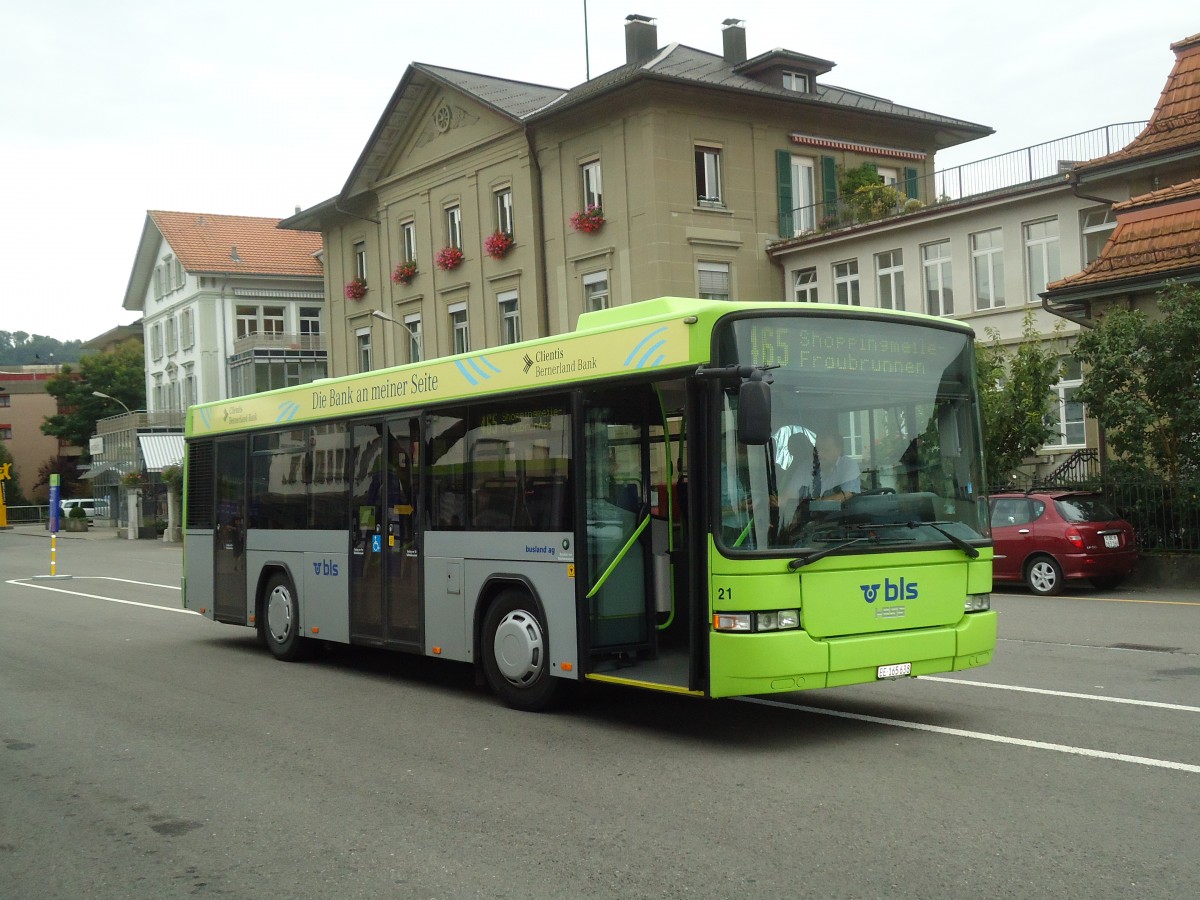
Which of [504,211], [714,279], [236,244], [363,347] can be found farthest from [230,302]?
[714,279]

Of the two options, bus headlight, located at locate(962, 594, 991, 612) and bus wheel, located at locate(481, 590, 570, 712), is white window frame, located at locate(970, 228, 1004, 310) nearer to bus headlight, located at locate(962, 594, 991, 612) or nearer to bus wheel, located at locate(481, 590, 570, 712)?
bus headlight, located at locate(962, 594, 991, 612)

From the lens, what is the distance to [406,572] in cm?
1163

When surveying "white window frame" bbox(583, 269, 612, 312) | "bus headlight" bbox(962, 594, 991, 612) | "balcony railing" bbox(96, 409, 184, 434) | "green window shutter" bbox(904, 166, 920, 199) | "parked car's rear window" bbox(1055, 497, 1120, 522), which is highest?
"green window shutter" bbox(904, 166, 920, 199)

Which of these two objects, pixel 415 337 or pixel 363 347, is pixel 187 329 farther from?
pixel 415 337

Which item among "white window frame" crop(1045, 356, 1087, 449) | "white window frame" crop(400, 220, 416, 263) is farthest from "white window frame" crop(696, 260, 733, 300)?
"white window frame" crop(400, 220, 416, 263)

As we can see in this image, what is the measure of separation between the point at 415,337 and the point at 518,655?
35302mm

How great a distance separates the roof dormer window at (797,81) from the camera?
39438mm

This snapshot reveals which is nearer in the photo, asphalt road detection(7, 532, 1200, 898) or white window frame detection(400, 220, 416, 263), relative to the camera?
asphalt road detection(7, 532, 1200, 898)

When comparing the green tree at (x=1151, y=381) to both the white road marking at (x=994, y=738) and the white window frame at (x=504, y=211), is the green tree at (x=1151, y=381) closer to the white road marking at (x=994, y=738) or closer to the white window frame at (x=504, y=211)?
the white road marking at (x=994, y=738)

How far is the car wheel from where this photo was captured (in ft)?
68.1

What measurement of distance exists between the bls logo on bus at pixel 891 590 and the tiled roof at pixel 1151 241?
1660 cm

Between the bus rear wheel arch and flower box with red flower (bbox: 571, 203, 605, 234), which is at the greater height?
flower box with red flower (bbox: 571, 203, 605, 234)

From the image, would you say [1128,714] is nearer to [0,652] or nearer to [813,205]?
[0,652]

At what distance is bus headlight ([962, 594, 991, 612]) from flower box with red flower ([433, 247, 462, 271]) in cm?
3378
